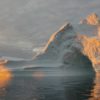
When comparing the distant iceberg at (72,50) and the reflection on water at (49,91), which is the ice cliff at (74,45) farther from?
the reflection on water at (49,91)

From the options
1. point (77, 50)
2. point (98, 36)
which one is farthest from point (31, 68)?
point (98, 36)

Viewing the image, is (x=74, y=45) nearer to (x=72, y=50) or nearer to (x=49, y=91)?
(x=72, y=50)

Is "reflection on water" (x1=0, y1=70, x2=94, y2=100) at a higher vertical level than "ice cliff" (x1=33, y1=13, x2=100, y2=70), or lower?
lower

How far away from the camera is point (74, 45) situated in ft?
230

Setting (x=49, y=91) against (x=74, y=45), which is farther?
(x=74, y=45)

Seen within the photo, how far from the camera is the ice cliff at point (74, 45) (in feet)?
221

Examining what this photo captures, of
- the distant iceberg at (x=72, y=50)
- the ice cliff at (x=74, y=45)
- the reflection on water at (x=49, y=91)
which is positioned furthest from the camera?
the ice cliff at (x=74, y=45)

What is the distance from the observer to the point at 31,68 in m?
63.5

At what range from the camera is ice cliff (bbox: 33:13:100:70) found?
67.3 meters

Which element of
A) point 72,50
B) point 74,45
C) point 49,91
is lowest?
point 49,91

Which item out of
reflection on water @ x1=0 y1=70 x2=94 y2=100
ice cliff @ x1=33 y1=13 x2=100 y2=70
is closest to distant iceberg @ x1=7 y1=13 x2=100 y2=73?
ice cliff @ x1=33 y1=13 x2=100 y2=70

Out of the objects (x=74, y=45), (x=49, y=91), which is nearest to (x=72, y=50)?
(x=74, y=45)

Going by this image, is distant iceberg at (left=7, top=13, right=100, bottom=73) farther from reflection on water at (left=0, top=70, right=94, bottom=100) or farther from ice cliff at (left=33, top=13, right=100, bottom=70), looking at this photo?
reflection on water at (left=0, top=70, right=94, bottom=100)

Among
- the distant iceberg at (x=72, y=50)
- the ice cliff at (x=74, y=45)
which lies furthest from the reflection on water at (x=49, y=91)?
the ice cliff at (x=74, y=45)
